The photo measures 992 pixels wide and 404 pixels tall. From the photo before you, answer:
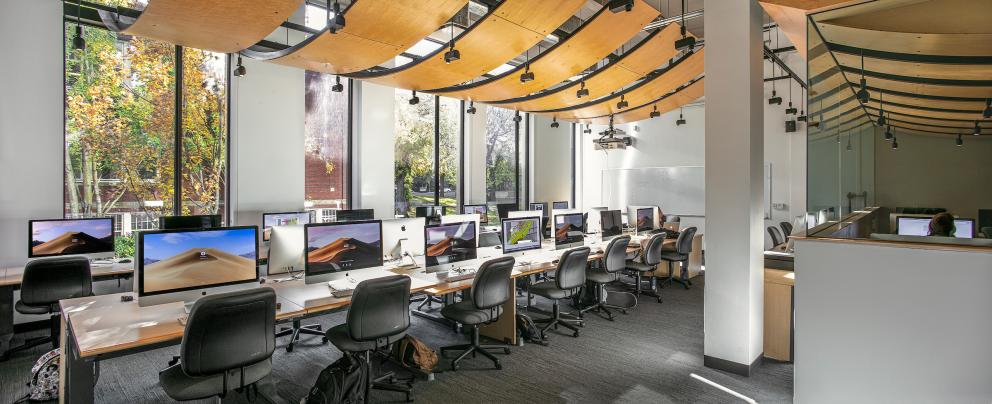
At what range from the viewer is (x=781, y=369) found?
13.3 ft

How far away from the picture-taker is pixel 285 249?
3965 mm

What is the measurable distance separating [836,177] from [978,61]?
50.7 inches

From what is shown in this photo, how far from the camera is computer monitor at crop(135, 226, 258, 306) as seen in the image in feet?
9.57

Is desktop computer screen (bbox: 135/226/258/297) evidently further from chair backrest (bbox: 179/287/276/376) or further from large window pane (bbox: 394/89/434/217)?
large window pane (bbox: 394/89/434/217)

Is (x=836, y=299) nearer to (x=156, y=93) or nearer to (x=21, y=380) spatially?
(x=21, y=380)

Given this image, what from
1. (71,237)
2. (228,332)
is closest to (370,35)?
(228,332)

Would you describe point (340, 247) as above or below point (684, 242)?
above

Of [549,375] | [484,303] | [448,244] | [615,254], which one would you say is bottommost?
[549,375]

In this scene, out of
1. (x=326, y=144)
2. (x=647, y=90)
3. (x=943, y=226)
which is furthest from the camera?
(x=326, y=144)

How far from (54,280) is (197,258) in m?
2.46

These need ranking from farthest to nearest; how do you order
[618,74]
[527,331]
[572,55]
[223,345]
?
[618,74] → [572,55] → [527,331] → [223,345]

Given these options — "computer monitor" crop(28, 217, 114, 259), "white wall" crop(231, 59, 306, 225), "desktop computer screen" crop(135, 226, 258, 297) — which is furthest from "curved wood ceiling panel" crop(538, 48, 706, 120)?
"computer monitor" crop(28, 217, 114, 259)

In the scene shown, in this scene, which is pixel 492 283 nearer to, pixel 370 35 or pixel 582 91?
pixel 370 35

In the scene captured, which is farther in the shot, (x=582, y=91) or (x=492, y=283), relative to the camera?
(x=582, y=91)
